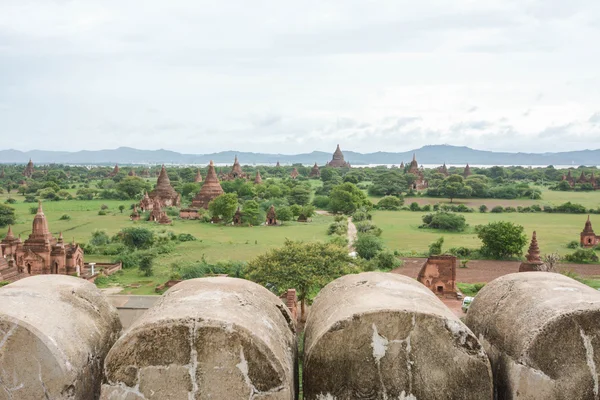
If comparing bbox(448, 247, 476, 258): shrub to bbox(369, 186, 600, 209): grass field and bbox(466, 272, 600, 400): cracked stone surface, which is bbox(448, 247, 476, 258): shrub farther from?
bbox(369, 186, 600, 209): grass field

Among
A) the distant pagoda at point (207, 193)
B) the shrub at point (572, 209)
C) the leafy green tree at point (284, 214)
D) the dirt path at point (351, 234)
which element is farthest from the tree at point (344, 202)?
the shrub at point (572, 209)

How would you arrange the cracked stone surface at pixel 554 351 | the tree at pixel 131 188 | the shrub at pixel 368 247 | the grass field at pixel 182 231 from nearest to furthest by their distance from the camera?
1. the cracked stone surface at pixel 554 351
2. the grass field at pixel 182 231
3. the shrub at pixel 368 247
4. the tree at pixel 131 188

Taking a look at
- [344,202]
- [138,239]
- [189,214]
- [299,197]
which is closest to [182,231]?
[138,239]

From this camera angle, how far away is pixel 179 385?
165 inches

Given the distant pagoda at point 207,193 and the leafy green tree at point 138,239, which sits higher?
the distant pagoda at point 207,193

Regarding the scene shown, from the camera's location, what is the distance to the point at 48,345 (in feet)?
14.5

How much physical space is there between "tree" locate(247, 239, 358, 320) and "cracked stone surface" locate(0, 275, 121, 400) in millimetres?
13334

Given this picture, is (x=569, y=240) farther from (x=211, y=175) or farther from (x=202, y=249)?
(x=211, y=175)

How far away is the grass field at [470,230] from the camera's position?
35969 mm

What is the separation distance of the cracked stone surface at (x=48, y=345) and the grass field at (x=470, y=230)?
29013 mm

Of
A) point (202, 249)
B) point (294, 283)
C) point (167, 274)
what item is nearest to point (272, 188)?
point (202, 249)

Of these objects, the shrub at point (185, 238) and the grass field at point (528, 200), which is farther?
the grass field at point (528, 200)

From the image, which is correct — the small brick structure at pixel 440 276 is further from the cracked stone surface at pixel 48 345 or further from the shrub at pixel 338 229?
the shrub at pixel 338 229

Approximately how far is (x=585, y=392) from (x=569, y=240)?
3712 centimetres
